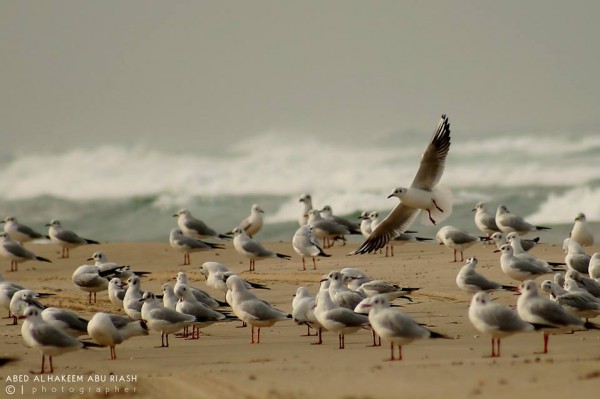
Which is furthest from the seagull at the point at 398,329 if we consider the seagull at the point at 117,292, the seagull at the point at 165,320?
the seagull at the point at 117,292

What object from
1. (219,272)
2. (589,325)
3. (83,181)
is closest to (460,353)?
(589,325)

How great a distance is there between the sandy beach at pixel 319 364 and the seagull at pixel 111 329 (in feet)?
0.56

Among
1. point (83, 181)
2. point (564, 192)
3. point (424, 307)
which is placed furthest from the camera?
point (83, 181)

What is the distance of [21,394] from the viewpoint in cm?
1047

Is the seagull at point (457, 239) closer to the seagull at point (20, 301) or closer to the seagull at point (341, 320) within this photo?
the seagull at point (341, 320)

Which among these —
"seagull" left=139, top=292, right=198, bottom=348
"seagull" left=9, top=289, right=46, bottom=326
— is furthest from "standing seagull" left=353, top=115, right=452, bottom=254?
"seagull" left=9, top=289, right=46, bottom=326

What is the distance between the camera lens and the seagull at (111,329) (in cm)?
1191

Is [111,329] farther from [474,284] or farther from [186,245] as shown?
[186,245]

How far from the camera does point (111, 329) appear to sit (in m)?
11.9

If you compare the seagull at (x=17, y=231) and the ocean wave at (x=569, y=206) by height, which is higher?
the ocean wave at (x=569, y=206)

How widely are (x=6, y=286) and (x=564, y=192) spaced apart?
19.5m

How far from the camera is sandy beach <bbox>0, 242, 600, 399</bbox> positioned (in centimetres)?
939

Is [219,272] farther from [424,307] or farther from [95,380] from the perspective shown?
[95,380]

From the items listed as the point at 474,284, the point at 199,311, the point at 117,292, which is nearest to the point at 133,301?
the point at 199,311
